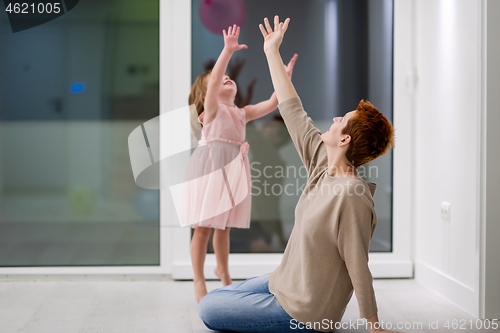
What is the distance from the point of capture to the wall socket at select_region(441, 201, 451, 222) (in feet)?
6.60

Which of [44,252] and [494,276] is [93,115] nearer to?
[44,252]

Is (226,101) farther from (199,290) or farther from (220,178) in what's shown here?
(199,290)

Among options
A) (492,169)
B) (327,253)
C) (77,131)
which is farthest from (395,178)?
(77,131)

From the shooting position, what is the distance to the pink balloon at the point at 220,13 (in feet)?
7.65

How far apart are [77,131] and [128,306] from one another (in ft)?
3.23

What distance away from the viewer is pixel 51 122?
7.58ft

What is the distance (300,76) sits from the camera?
2.39 meters

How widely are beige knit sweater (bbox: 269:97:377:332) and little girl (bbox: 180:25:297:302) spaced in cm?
55

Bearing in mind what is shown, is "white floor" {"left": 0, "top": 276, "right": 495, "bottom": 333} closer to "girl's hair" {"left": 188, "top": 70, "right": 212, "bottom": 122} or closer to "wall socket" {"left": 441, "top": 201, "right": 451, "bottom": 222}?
"wall socket" {"left": 441, "top": 201, "right": 451, "bottom": 222}

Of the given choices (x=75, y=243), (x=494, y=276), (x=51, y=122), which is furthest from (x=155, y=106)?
(x=494, y=276)

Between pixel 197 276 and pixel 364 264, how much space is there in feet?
3.13

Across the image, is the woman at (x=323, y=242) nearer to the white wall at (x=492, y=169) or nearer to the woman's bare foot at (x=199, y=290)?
the woman's bare foot at (x=199, y=290)

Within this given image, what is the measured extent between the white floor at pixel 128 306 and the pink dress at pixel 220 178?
15.8 inches

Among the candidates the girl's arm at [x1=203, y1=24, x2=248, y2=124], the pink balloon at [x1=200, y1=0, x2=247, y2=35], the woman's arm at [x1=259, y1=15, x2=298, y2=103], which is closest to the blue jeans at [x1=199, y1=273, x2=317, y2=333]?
the woman's arm at [x1=259, y1=15, x2=298, y2=103]
